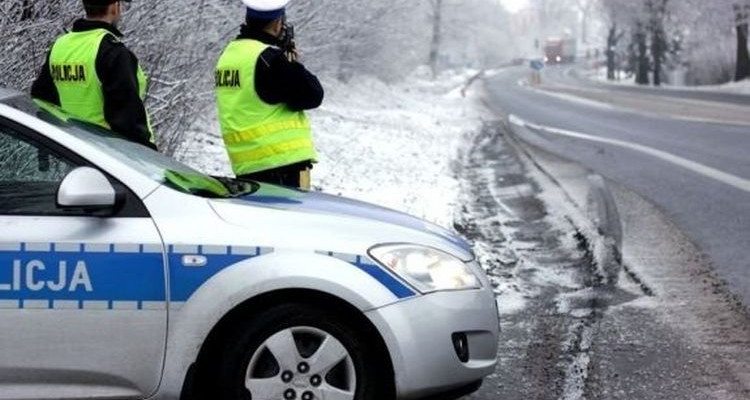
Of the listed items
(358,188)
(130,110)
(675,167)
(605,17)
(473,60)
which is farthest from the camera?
(473,60)

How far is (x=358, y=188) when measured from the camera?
12.0m

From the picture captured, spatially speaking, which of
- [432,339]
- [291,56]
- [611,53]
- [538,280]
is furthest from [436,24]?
[432,339]

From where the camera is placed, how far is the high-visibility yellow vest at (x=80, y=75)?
16.4 feet

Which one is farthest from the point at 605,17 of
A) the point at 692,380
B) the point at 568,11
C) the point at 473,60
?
the point at 568,11

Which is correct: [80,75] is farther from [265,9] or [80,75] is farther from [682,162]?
[682,162]

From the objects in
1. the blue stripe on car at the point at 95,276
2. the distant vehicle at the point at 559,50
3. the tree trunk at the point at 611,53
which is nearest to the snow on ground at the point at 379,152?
the blue stripe on car at the point at 95,276

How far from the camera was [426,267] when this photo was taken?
410cm

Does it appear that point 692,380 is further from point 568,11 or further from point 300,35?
point 568,11

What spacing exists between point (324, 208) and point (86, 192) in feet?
3.36

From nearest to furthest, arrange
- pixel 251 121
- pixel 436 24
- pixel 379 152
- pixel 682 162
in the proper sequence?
pixel 251 121 → pixel 682 162 → pixel 379 152 → pixel 436 24

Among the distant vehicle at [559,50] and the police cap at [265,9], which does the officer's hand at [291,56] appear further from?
the distant vehicle at [559,50]

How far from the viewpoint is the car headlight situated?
4012 millimetres

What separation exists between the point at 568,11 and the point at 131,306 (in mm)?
177605

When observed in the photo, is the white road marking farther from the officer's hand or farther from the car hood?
the car hood
